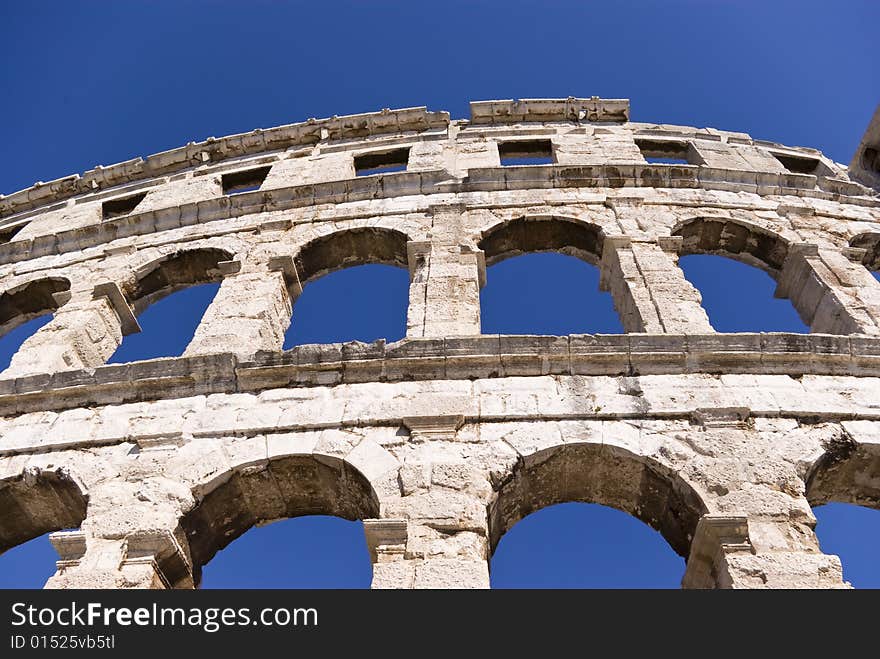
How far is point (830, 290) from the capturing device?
9.19m

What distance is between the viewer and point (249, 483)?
6.67 meters

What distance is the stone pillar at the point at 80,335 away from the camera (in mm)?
8930

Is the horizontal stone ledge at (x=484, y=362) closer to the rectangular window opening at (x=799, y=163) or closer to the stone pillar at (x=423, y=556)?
the stone pillar at (x=423, y=556)

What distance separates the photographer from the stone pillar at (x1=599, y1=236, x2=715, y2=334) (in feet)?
27.1

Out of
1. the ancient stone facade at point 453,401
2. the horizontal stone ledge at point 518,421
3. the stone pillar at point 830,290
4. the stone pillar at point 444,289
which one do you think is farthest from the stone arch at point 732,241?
the horizontal stone ledge at point 518,421

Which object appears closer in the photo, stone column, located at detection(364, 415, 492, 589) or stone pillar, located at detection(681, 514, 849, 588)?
stone pillar, located at detection(681, 514, 849, 588)

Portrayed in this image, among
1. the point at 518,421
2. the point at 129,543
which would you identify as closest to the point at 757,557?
the point at 518,421

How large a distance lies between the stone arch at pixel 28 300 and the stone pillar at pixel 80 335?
4.34 feet

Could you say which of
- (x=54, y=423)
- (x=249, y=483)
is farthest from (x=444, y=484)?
(x=54, y=423)

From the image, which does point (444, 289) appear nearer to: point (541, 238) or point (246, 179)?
point (541, 238)

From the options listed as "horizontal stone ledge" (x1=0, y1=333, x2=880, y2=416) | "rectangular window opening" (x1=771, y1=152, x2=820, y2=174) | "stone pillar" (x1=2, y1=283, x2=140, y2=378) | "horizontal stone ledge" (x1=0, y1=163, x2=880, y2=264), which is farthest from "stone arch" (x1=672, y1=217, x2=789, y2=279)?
"stone pillar" (x1=2, y1=283, x2=140, y2=378)

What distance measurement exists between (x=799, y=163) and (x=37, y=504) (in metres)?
14.1

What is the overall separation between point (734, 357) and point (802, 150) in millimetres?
10056

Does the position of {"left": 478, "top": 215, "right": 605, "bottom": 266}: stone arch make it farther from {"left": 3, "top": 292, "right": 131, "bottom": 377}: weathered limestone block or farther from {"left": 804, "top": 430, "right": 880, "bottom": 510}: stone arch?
{"left": 3, "top": 292, "right": 131, "bottom": 377}: weathered limestone block
